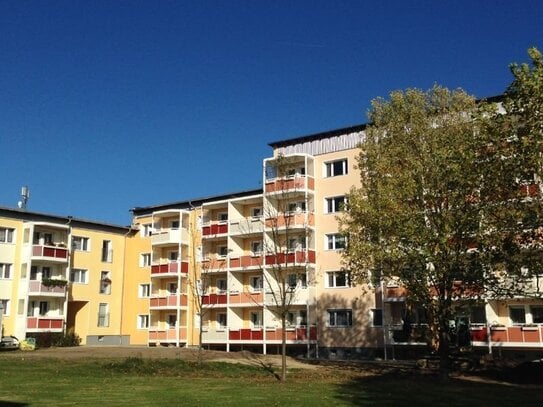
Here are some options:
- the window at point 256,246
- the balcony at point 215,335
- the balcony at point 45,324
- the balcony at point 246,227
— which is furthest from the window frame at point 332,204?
the balcony at point 45,324

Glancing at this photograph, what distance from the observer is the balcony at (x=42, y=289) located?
50.9 m

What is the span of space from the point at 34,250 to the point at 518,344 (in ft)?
120

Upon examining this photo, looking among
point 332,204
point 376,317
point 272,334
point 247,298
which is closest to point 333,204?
point 332,204

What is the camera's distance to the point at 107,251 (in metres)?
58.5

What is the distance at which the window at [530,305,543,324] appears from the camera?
38.1 metres

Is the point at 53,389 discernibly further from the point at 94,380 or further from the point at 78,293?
the point at 78,293

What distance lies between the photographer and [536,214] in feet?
68.0

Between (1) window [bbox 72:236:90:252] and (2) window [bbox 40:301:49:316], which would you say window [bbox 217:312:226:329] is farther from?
(2) window [bbox 40:301:49:316]

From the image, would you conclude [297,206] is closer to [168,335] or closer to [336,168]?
[336,168]

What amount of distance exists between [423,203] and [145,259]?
123ft

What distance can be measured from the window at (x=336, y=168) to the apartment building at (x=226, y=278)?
109mm

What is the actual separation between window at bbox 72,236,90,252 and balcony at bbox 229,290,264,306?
49.1 feet

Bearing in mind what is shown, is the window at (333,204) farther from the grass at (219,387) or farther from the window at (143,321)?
the window at (143,321)

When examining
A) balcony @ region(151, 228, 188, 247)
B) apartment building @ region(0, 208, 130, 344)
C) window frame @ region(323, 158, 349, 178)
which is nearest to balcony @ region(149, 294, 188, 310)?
balcony @ region(151, 228, 188, 247)
